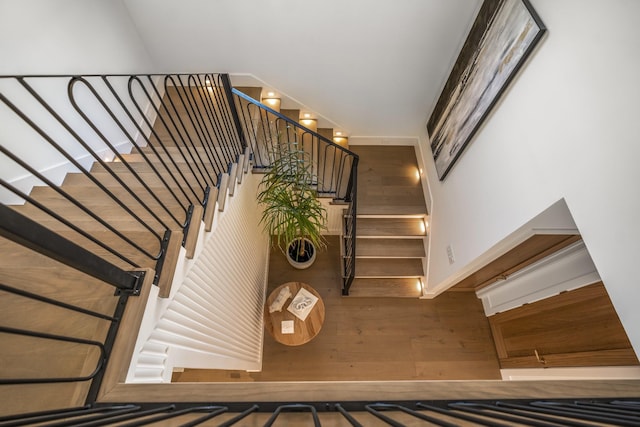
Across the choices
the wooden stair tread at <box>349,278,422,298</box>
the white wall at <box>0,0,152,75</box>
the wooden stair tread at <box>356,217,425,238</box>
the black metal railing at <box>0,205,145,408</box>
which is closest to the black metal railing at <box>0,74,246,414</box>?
the black metal railing at <box>0,205,145,408</box>

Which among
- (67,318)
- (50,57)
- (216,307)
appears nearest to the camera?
(67,318)

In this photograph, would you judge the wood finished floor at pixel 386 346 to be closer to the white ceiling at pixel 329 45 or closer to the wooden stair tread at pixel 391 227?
the wooden stair tread at pixel 391 227

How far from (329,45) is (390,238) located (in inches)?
96.0

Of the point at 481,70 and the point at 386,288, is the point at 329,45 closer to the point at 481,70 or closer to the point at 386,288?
the point at 481,70


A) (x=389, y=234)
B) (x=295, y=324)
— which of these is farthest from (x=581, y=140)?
(x=295, y=324)

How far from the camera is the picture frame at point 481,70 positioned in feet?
5.58

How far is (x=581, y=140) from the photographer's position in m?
1.26

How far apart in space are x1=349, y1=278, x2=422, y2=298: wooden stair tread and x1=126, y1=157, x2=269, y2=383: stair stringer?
117 centimetres

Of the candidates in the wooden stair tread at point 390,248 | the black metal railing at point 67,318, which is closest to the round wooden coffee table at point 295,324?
the wooden stair tread at point 390,248

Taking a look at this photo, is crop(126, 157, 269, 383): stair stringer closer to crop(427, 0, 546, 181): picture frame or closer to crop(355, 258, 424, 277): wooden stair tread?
crop(355, 258, 424, 277): wooden stair tread

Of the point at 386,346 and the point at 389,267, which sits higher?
the point at 389,267

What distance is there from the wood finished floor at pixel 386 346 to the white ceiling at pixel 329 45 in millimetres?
2502

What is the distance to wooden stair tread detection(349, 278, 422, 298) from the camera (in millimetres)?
3236

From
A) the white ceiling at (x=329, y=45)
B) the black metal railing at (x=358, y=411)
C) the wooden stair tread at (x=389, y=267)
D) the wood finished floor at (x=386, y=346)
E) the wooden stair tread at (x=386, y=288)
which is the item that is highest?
the white ceiling at (x=329, y=45)
